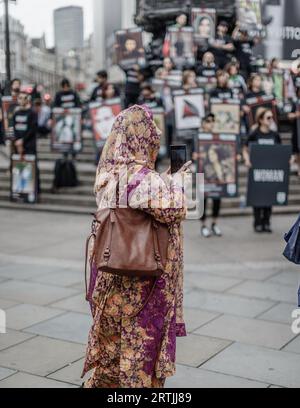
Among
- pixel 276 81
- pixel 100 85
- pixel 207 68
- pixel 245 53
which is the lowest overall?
pixel 100 85

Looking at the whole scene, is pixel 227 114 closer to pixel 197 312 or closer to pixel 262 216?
pixel 262 216

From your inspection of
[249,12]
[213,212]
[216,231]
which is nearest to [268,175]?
[213,212]

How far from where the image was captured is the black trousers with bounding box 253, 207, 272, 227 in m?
9.38

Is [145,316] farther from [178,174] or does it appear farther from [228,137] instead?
→ [228,137]

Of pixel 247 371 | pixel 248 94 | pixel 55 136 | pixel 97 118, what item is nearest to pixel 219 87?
pixel 248 94

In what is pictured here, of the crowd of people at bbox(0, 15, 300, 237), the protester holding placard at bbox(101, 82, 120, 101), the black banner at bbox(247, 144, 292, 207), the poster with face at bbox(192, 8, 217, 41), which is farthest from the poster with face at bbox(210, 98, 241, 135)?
the poster with face at bbox(192, 8, 217, 41)

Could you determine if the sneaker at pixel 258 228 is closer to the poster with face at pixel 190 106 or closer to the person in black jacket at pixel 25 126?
the poster with face at pixel 190 106

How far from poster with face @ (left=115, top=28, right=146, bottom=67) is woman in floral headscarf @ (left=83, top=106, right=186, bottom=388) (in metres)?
10.4

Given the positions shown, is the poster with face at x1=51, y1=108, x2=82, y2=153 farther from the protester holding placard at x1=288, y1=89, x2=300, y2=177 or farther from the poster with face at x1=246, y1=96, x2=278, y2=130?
the protester holding placard at x1=288, y1=89, x2=300, y2=177

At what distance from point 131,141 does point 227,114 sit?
258 inches

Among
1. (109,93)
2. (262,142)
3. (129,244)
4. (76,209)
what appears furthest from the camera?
(109,93)

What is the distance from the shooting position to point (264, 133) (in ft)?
30.8

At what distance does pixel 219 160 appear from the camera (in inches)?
367

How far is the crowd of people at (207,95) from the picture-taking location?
9.41 meters
